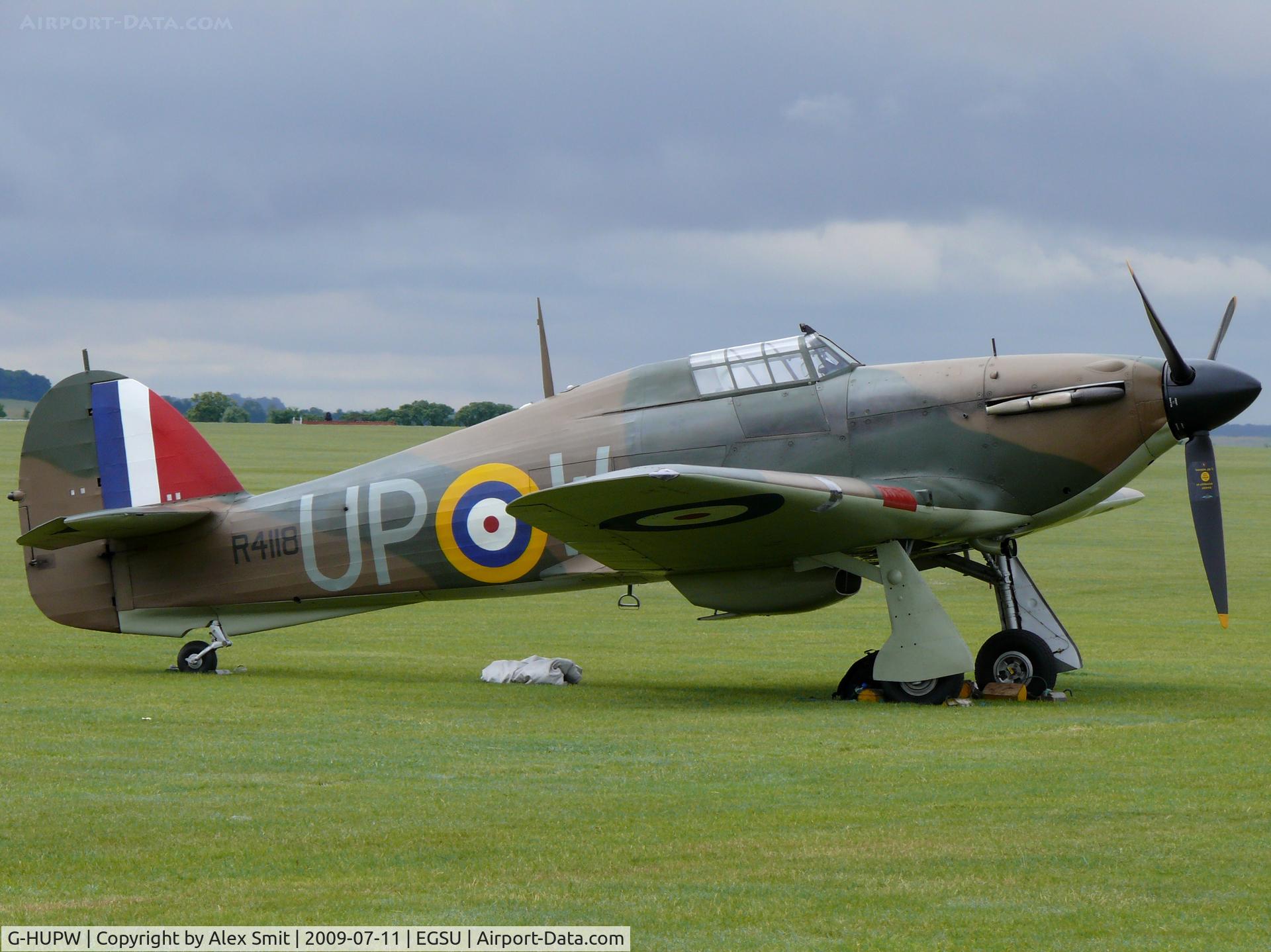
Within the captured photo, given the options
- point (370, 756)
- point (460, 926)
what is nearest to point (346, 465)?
point (370, 756)

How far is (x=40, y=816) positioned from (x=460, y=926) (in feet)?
10.2

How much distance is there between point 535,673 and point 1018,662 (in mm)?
4679

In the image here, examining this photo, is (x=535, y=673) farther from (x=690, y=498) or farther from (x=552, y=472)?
(x=690, y=498)

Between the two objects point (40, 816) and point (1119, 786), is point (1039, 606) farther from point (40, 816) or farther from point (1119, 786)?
point (40, 816)

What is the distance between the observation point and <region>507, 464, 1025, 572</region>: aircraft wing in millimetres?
11742

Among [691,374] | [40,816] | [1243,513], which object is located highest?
[691,374]

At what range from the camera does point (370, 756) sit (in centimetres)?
964

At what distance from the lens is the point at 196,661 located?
615 inches

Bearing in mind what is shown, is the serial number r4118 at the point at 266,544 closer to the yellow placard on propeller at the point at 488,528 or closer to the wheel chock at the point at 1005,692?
the yellow placard on propeller at the point at 488,528

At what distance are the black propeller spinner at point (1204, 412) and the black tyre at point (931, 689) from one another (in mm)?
2244

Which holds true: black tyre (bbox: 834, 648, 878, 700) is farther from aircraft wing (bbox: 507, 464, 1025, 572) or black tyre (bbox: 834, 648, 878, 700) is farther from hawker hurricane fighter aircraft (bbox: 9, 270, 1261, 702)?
aircraft wing (bbox: 507, 464, 1025, 572)

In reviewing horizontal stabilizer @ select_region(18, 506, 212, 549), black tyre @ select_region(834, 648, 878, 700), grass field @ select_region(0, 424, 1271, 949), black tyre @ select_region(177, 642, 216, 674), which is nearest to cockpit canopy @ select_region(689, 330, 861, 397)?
black tyre @ select_region(834, 648, 878, 700)

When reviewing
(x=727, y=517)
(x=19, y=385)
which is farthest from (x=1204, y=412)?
(x=19, y=385)

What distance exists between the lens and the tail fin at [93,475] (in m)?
16.1
